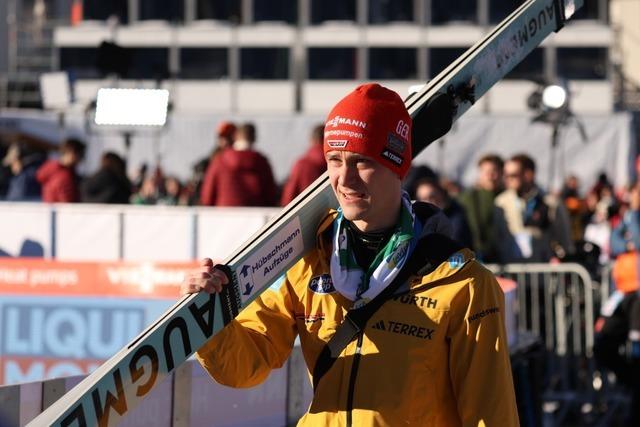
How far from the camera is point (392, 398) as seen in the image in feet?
11.8

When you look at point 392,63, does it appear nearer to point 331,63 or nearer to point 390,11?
point 390,11

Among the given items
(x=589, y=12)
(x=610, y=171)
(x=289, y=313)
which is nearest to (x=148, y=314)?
(x=289, y=313)

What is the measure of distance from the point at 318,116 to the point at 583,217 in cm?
1406

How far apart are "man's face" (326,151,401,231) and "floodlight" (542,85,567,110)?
385 inches

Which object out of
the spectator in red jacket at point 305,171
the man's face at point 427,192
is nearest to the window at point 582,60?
the spectator in red jacket at point 305,171

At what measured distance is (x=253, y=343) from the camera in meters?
3.79

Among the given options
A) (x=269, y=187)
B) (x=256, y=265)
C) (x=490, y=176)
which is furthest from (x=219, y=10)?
(x=256, y=265)

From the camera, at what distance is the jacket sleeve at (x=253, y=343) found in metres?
3.68

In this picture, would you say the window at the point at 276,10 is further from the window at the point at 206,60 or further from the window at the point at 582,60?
the window at the point at 582,60

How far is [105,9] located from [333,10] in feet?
24.9

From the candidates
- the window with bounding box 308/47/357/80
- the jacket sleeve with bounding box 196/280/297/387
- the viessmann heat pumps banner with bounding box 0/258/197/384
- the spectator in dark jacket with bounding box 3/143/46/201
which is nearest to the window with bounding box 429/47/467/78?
the window with bounding box 308/47/357/80

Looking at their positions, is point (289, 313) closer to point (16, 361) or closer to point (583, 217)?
point (16, 361)

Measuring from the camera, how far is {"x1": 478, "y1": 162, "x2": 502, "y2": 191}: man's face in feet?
39.9

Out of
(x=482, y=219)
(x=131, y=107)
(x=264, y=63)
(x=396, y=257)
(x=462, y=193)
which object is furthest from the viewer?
(x=264, y=63)
